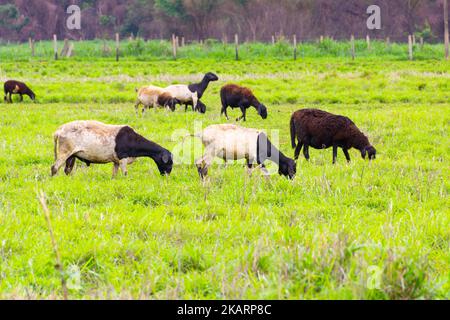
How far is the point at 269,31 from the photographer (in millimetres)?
66812

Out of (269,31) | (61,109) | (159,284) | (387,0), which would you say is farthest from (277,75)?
(387,0)

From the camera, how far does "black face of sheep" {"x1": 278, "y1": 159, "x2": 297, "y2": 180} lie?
9.59m

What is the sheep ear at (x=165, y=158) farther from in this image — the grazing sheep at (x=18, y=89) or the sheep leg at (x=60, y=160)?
the grazing sheep at (x=18, y=89)

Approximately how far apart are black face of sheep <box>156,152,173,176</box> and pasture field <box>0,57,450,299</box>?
0.23 meters

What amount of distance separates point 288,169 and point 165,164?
1.92 m

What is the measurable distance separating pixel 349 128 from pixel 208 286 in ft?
24.2

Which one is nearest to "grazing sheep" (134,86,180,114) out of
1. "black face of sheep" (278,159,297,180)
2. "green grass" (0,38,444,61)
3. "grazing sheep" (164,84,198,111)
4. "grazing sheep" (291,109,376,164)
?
"grazing sheep" (164,84,198,111)

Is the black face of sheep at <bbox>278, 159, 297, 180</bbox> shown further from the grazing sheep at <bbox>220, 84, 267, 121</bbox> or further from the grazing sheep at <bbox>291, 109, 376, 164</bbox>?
→ the grazing sheep at <bbox>220, 84, 267, 121</bbox>

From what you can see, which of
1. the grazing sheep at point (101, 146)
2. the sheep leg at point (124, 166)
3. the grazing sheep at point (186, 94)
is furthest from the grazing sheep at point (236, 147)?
the grazing sheep at point (186, 94)

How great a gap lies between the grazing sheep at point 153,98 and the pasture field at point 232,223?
7.99ft

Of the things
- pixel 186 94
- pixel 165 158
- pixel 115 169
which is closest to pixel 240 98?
pixel 186 94

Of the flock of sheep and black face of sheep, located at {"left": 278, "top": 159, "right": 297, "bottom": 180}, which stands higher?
the flock of sheep

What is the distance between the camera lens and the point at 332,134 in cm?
1157
